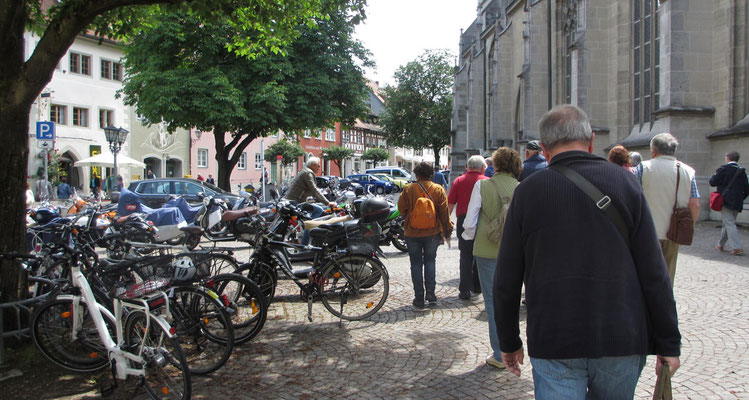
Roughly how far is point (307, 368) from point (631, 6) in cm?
1855

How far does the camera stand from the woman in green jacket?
4.75 m

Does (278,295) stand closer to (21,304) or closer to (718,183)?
(21,304)

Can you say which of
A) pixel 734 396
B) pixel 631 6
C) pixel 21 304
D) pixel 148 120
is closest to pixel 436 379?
pixel 734 396

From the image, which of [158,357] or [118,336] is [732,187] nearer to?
[158,357]

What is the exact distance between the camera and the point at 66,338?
442 centimetres

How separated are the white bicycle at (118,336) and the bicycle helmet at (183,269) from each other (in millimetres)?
101

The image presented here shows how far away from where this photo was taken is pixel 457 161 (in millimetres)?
41125

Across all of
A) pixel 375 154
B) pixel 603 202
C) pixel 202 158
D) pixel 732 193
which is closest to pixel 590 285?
pixel 603 202

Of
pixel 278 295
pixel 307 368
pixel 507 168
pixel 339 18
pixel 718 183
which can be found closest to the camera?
pixel 307 368

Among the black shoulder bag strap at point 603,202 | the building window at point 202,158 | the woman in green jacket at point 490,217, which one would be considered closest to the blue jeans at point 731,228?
the woman in green jacket at point 490,217

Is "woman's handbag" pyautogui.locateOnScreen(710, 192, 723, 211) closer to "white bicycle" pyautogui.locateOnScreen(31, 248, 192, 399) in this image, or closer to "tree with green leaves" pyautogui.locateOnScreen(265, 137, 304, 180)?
"white bicycle" pyautogui.locateOnScreen(31, 248, 192, 399)

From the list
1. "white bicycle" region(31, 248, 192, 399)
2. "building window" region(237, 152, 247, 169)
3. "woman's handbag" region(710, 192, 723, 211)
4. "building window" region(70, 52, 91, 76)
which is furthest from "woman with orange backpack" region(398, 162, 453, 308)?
"building window" region(237, 152, 247, 169)

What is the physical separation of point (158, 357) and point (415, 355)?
2.17m

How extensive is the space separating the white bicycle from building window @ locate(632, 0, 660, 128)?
17618mm
